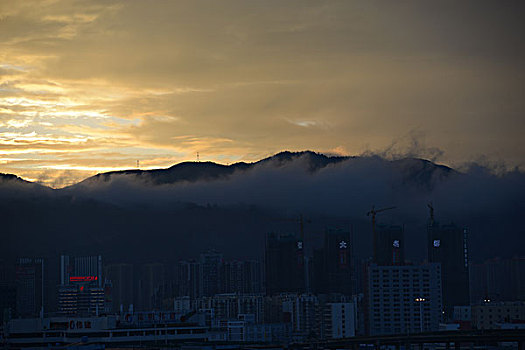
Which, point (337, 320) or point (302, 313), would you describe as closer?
point (337, 320)

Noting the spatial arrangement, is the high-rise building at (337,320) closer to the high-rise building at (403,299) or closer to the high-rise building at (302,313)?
the high-rise building at (302,313)

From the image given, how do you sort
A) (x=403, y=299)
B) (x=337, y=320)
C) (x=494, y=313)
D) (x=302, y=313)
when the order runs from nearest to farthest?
(x=337, y=320) < (x=494, y=313) < (x=302, y=313) < (x=403, y=299)

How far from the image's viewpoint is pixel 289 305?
614 ft

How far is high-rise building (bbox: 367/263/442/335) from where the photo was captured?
178375 millimetres

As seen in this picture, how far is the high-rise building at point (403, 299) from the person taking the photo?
17838cm

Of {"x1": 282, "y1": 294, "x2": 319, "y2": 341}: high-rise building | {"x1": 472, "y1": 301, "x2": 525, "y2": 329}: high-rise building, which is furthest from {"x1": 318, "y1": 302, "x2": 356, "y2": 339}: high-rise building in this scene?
{"x1": 472, "y1": 301, "x2": 525, "y2": 329}: high-rise building

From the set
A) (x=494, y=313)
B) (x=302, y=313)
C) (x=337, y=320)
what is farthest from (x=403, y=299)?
(x=337, y=320)

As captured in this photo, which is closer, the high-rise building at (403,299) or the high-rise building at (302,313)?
the high-rise building at (302,313)

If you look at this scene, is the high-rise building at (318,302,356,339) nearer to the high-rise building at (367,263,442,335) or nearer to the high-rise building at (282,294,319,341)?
the high-rise building at (282,294,319,341)

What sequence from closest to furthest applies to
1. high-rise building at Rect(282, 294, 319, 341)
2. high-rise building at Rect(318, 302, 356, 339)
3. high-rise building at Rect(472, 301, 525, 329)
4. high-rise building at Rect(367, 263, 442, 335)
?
1. high-rise building at Rect(472, 301, 525, 329)
2. high-rise building at Rect(318, 302, 356, 339)
3. high-rise building at Rect(282, 294, 319, 341)
4. high-rise building at Rect(367, 263, 442, 335)

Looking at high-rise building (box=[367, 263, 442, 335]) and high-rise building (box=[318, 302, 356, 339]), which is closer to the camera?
high-rise building (box=[318, 302, 356, 339])

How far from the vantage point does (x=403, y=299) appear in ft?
608

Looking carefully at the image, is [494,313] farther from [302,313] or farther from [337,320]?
[302,313]

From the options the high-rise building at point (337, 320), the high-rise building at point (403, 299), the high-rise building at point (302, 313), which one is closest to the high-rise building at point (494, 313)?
the high-rise building at point (403, 299)
